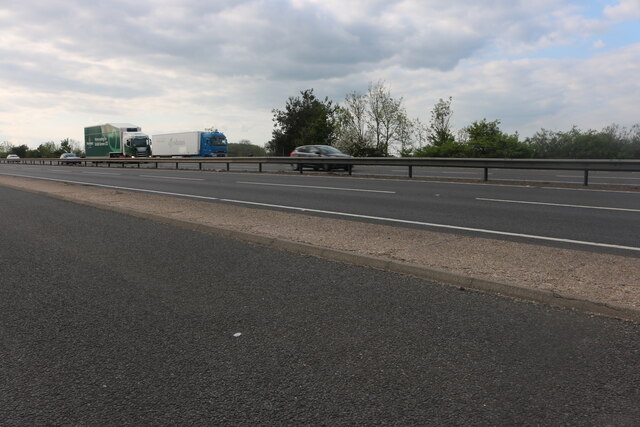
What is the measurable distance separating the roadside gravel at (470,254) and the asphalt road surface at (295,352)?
54 cm

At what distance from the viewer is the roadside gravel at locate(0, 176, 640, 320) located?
483 cm

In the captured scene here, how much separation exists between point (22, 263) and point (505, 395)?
5.89 metres

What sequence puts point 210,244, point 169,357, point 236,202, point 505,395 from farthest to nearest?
point 236,202 → point 210,244 → point 169,357 → point 505,395

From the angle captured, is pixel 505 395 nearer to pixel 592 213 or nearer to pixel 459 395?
pixel 459 395

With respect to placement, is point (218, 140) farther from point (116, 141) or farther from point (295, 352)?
point (295, 352)

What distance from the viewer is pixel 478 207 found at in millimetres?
11328

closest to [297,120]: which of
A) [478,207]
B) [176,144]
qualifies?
[176,144]

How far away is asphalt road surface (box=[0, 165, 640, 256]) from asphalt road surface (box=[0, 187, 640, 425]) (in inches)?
146

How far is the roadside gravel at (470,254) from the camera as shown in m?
4.83

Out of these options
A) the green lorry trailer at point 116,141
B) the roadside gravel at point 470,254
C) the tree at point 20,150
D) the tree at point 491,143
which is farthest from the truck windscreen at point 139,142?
the tree at point 20,150

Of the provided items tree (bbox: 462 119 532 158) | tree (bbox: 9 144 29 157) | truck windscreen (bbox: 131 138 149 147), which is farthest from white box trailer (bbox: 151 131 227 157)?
tree (bbox: 9 144 29 157)

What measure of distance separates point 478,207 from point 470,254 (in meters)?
5.45

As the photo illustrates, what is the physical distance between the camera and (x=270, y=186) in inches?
704

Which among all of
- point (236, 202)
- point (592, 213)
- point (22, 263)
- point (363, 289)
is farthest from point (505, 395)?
point (236, 202)
